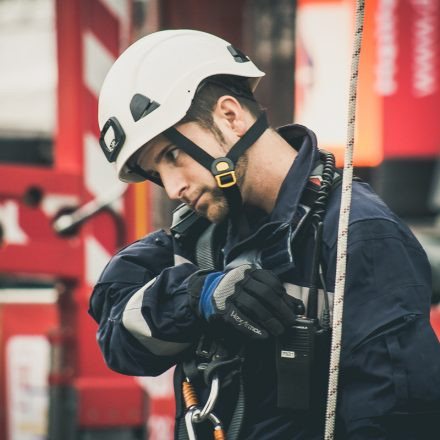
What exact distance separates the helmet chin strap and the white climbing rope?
0.31m

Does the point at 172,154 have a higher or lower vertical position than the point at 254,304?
higher

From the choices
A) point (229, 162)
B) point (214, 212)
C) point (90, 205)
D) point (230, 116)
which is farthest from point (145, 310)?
point (90, 205)

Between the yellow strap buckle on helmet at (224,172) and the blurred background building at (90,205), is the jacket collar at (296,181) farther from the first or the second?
the blurred background building at (90,205)

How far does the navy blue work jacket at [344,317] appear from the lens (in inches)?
75.4

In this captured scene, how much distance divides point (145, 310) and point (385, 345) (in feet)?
1.78

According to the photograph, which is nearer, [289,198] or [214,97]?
[289,198]

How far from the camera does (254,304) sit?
198 cm

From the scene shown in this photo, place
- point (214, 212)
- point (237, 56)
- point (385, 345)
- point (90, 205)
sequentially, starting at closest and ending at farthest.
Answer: point (385, 345)
point (214, 212)
point (237, 56)
point (90, 205)

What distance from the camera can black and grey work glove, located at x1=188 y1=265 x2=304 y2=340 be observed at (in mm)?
1985

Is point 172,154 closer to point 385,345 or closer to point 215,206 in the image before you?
point 215,206

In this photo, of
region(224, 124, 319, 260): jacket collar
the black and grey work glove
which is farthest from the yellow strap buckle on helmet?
the black and grey work glove

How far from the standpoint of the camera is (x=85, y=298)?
383 centimetres

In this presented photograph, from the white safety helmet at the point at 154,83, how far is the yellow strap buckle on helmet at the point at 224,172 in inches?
5.3

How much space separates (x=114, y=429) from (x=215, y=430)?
1795 mm
